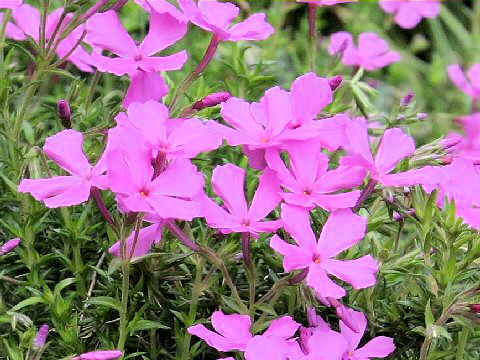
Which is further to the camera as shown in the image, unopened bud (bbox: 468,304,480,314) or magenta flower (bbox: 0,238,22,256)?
magenta flower (bbox: 0,238,22,256)

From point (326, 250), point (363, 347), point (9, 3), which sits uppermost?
point (9, 3)

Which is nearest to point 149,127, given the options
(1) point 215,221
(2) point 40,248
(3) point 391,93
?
(1) point 215,221

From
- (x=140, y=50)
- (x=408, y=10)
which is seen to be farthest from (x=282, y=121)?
(x=408, y=10)

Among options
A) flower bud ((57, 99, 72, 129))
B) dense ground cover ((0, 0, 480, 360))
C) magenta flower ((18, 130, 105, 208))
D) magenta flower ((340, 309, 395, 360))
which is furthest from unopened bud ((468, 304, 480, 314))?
flower bud ((57, 99, 72, 129))

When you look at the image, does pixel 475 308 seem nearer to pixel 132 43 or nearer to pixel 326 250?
pixel 326 250

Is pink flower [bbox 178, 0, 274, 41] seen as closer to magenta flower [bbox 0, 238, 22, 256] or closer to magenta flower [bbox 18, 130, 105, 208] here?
magenta flower [bbox 18, 130, 105, 208]

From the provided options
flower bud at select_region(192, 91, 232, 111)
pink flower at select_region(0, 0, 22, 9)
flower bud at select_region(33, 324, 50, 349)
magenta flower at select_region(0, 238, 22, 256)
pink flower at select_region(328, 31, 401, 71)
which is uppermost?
pink flower at select_region(0, 0, 22, 9)
